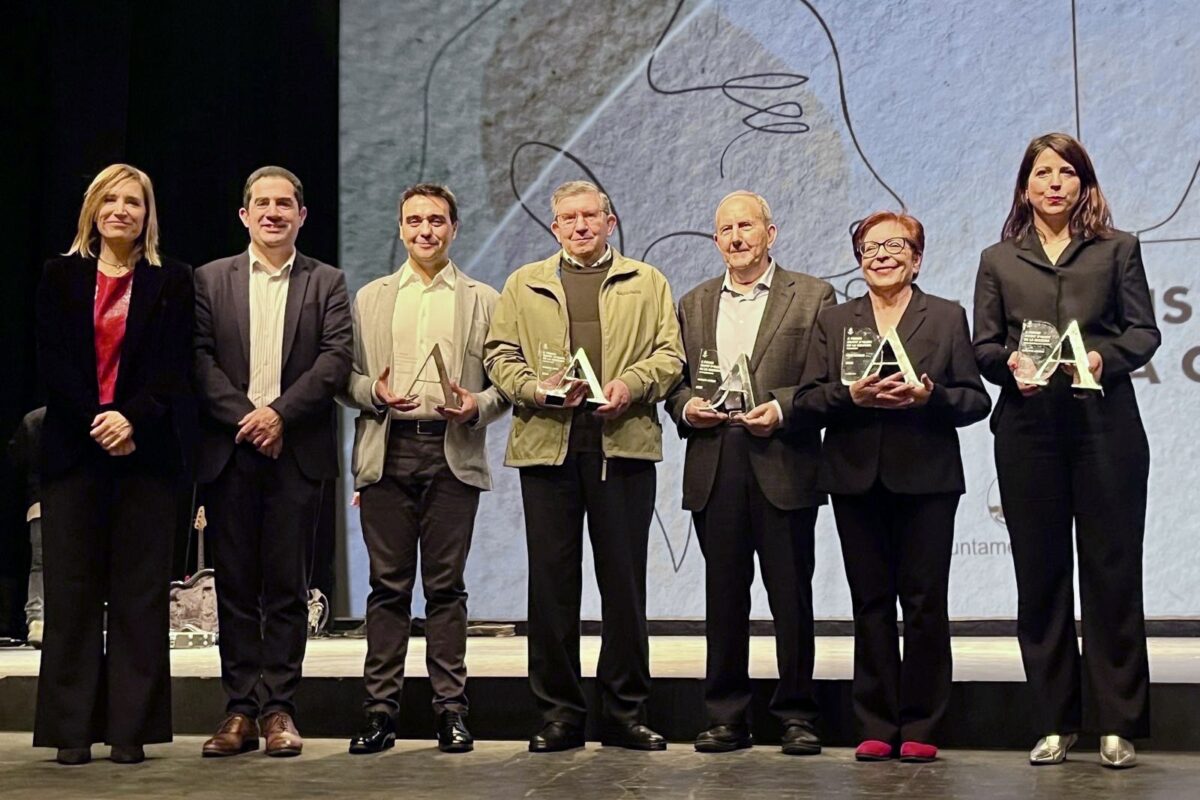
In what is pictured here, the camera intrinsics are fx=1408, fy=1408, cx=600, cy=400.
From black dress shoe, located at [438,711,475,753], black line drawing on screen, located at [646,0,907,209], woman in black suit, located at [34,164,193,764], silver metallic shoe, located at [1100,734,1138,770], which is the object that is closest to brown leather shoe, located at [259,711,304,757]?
woman in black suit, located at [34,164,193,764]

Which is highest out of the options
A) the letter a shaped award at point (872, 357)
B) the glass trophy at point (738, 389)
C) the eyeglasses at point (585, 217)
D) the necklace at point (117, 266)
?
the eyeglasses at point (585, 217)

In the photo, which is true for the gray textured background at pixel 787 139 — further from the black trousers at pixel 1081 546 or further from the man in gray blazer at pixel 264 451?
the man in gray blazer at pixel 264 451

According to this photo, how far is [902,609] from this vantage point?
11.2 ft

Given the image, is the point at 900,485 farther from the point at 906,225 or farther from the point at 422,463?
the point at 422,463

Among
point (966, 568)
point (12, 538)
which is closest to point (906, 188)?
point (966, 568)

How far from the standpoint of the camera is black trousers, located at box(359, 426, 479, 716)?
3.62m

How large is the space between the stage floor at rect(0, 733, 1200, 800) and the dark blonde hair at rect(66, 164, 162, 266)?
1.28 metres

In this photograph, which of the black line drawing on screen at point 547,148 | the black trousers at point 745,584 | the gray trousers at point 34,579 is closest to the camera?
the black trousers at point 745,584

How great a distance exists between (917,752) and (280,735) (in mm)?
1546

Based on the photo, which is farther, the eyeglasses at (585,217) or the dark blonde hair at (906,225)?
the eyeglasses at (585,217)

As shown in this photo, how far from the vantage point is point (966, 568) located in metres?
5.69

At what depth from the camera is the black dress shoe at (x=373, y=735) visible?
3.57 metres

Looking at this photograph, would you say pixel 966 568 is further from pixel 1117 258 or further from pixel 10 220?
pixel 10 220

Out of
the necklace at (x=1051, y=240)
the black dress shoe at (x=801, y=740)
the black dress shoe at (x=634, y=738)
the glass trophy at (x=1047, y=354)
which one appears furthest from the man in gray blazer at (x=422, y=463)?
the necklace at (x=1051, y=240)
